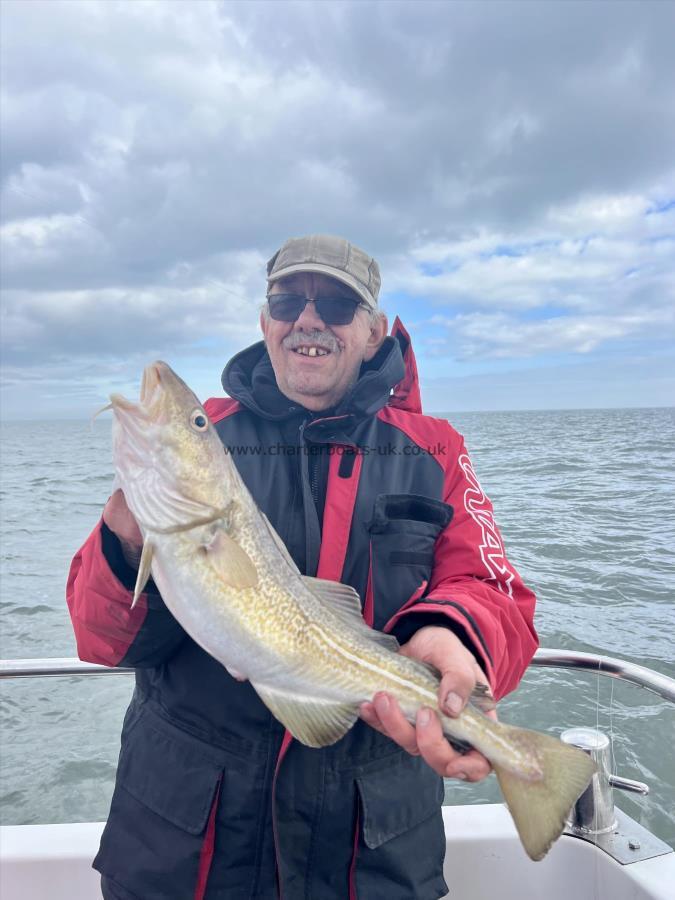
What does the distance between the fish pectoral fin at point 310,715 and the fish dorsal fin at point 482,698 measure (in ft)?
1.41

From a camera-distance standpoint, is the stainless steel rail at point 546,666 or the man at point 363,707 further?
the stainless steel rail at point 546,666

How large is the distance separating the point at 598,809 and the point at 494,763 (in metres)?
1.61

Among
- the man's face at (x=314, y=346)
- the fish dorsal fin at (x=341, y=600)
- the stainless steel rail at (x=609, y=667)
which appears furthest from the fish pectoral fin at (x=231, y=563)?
the stainless steel rail at (x=609, y=667)

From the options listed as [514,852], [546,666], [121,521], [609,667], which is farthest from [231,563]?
[514,852]

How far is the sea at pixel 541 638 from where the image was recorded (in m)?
6.37

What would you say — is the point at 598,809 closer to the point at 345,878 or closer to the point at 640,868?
the point at 640,868

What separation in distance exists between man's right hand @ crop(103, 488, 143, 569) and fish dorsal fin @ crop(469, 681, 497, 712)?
1.33 meters

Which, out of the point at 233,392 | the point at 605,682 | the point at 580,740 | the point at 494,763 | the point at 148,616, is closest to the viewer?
the point at 494,763

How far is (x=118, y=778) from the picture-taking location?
8.29 ft

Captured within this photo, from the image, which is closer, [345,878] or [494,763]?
[494,763]

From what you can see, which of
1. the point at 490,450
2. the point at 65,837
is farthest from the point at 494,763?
the point at 490,450

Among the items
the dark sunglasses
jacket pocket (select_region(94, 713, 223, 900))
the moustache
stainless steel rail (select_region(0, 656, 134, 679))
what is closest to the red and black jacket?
jacket pocket (select_region(94, 713, 223, 900))

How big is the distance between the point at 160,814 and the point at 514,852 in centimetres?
205

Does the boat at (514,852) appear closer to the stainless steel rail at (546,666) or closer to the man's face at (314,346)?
the stainless steel rail at (546,666)
